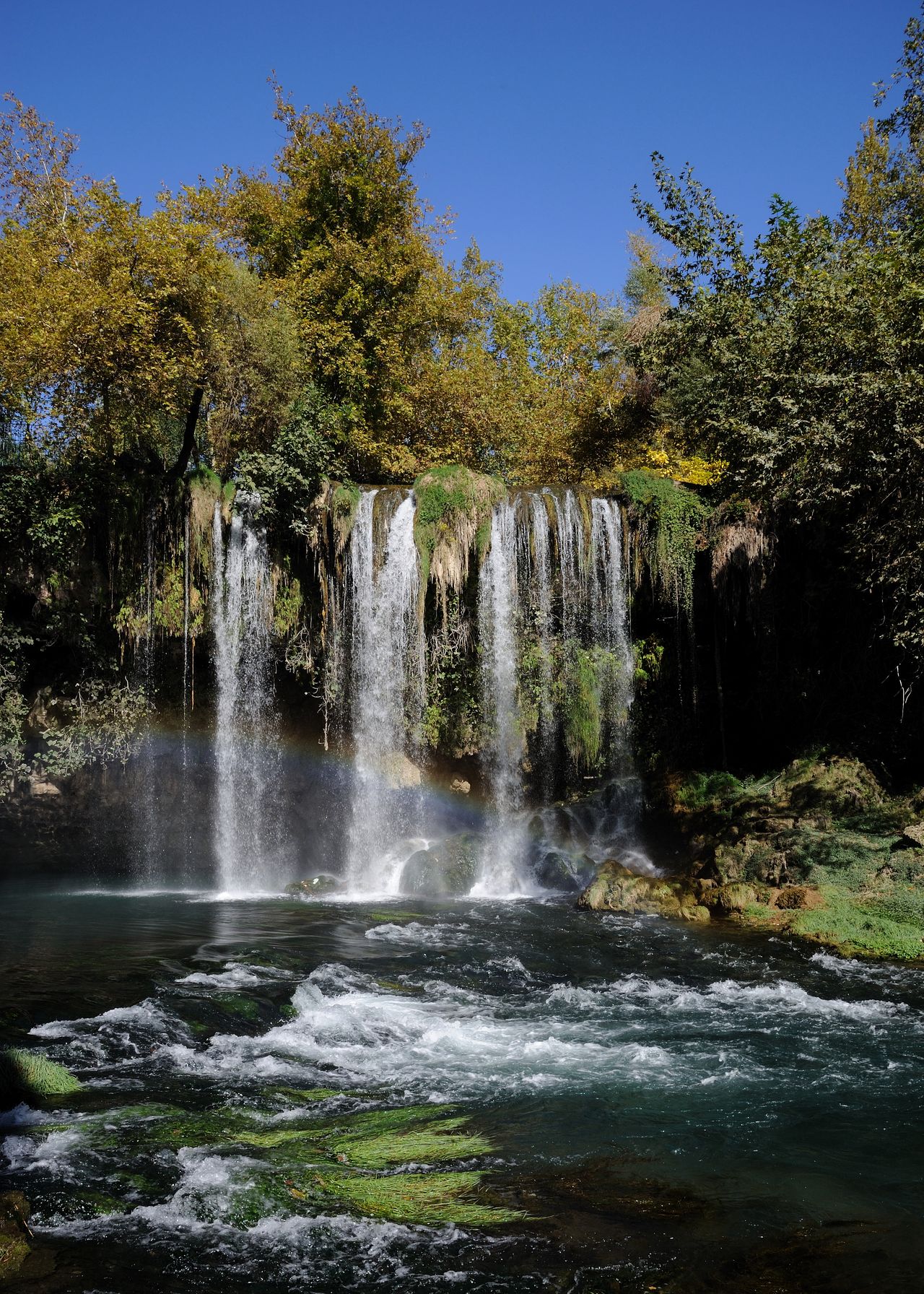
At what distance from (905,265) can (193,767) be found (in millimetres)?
17144

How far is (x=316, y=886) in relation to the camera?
1766 cm

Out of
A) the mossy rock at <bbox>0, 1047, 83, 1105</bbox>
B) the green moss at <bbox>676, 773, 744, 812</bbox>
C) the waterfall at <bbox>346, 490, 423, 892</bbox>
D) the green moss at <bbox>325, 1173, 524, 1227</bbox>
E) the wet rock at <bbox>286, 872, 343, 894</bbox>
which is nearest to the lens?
the green moss at <bbox>325, 1173, 524, 1227</bbox>

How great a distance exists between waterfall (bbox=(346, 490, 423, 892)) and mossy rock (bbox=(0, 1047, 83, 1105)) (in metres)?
12.1

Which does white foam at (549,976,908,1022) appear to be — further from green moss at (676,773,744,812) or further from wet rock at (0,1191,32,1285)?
green moss at (676,773,744,812)

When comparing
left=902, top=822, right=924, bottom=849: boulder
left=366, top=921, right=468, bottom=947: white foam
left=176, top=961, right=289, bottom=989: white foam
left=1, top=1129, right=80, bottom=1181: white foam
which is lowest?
left=366, top=921, right=468, bottom=947: white foam

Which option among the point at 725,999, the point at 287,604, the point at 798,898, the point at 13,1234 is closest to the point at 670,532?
the point at 287,604

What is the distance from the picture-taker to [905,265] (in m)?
15.1

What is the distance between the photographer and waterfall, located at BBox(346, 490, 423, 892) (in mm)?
18750

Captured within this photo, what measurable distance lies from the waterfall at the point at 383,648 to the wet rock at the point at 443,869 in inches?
49.0

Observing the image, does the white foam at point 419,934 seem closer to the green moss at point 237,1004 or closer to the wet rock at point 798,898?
the green moss at point 237,1004

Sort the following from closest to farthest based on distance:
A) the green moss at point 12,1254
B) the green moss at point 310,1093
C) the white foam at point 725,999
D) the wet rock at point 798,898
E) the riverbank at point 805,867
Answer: the green moss at point 12,1254 → the green moss at point 310,1093 → the white foam at point 725,999 → the riverbank at point 805,867 → the wet rock at point 798,898

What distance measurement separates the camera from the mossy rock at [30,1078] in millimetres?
6133

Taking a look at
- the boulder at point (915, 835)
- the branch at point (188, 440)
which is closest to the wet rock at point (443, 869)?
the boulder at point (915, 835)

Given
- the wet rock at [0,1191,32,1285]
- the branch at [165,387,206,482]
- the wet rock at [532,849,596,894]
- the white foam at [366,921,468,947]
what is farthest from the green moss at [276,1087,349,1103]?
the branch at [165,387,206,482]
